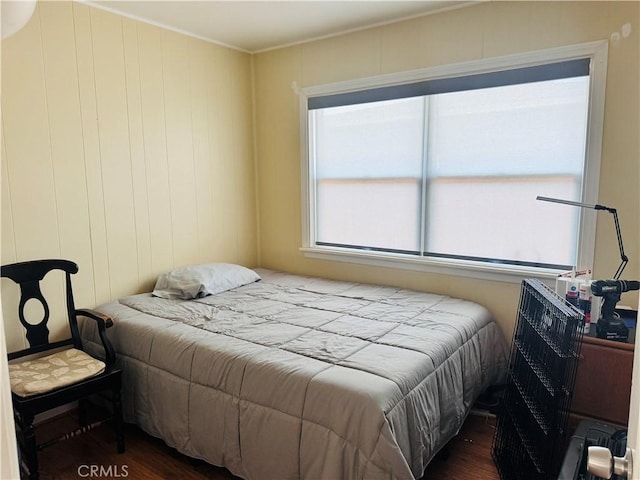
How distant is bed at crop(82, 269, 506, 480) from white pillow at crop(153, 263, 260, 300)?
89 mm

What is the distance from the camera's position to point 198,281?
310 centimetres

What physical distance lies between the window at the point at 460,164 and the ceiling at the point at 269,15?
1.35 ft

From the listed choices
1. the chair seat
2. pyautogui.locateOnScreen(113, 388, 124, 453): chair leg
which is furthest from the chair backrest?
pyautogui.locateOnScreen(113, 388, 124, 453): chair leg

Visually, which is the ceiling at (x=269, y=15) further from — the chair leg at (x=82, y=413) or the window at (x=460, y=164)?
the chair leg at (x=82, y=413)

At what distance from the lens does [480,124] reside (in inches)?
114

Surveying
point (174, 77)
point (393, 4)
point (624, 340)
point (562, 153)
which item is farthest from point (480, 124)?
point (174, 77)

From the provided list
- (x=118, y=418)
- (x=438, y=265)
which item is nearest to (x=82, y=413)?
(x=118, y=418)

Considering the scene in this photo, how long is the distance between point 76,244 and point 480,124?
2650mm

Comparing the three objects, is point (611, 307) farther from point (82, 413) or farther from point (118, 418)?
point (82, 413)

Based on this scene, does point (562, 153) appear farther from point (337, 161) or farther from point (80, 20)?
point (80, 20)

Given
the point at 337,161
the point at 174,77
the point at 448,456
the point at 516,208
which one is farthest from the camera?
the point at 337,161

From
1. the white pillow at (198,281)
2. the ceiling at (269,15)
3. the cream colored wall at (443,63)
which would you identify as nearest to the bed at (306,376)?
the white pillow at (198,281)

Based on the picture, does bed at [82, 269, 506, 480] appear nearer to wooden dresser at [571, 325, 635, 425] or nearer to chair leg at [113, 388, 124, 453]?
chair leg at [113, 388, 124, 453]

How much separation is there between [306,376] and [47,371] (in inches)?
54.6
